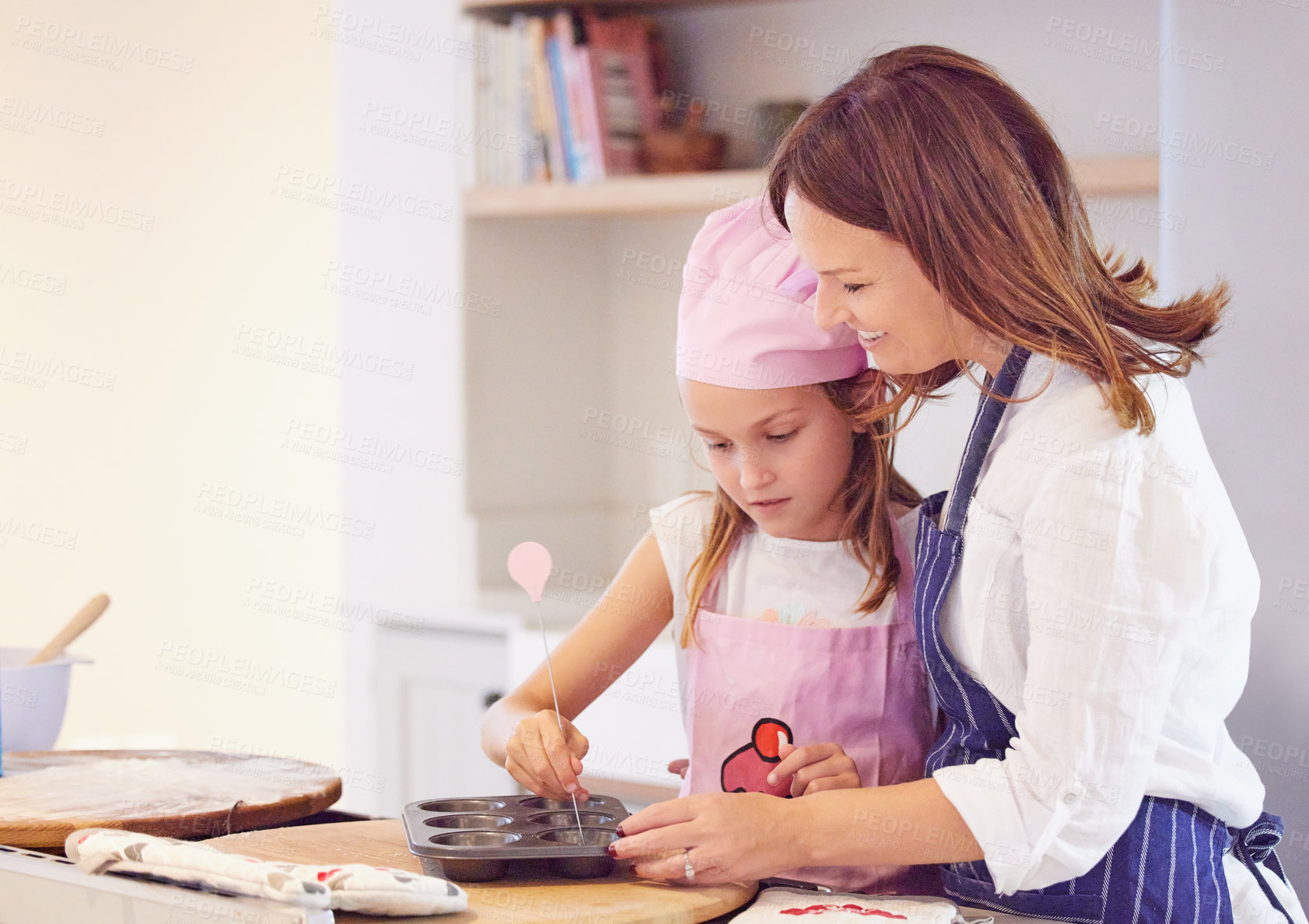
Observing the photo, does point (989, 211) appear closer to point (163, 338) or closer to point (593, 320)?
point (593, 320)

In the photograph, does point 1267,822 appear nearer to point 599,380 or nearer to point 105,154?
point 599,380

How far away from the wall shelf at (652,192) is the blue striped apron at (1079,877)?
1.15 m

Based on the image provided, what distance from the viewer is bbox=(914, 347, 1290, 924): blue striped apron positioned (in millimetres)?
1015

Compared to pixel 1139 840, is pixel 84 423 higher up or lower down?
higher up

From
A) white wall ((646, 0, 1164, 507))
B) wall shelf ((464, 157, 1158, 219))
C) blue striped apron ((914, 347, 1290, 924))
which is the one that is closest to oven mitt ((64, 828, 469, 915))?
blue striped apron ((914, 347, 1290, 924))

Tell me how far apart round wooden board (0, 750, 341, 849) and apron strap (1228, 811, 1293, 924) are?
79 cm

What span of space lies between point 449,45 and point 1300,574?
1.88 m

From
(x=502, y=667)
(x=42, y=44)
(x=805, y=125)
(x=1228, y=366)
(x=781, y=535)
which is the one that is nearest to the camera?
(x=805, y=125)

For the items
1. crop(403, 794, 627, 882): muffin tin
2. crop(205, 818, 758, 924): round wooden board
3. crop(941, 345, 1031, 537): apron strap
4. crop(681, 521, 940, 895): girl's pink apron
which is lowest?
crop(205, 818, 758, 924): round wooden board

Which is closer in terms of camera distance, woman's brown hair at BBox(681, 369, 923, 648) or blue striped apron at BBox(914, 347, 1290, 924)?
blue striped apron at BBox(914, 347, 1290, 924)

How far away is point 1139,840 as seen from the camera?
3.32ft

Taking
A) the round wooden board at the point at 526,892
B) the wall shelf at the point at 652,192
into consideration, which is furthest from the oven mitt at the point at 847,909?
the wall shelf at the point at 652,192

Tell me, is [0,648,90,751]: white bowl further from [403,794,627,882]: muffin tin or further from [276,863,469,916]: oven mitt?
[276,863,469,916]: oven mitt

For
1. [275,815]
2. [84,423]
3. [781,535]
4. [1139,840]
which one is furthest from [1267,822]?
[84,423]
